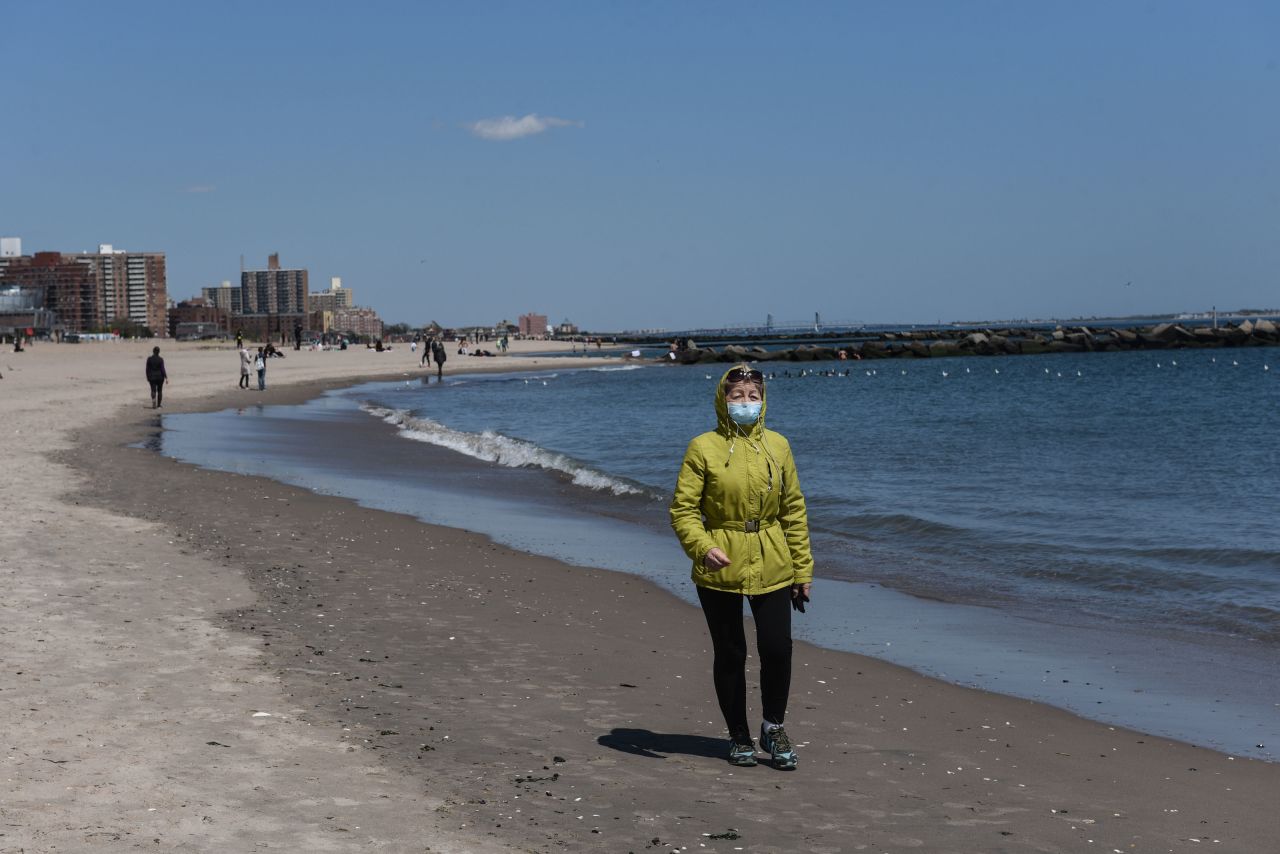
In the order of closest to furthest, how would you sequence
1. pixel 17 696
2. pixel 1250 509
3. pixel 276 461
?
pixel 17 696 → pixel 1250 509 → pixel 276 461

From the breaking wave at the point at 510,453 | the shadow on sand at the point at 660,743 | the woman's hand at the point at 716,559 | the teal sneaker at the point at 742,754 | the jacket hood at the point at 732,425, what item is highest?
the jacket hood at the point at 732,425

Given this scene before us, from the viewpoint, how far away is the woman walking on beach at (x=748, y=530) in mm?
5727

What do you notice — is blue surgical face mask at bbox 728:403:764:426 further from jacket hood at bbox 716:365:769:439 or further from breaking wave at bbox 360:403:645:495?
breaking wave at bbox 360:403:645:495

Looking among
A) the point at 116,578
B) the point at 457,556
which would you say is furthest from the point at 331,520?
the point at 116,578

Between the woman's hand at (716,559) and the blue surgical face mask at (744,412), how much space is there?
57 centimetres

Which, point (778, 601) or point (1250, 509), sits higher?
point (778, 601)

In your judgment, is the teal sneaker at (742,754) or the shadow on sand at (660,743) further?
the shadow on sand at (660,743)

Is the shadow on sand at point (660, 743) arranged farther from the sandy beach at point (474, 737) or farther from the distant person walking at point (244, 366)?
the distant person walking at point (244, 366)

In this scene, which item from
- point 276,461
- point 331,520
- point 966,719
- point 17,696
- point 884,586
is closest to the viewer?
point 17,696

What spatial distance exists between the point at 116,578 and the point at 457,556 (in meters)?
3.22

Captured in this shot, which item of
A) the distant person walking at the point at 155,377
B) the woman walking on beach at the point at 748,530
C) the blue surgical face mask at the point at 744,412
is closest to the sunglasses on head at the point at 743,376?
the woman walking on beach at the point at 748,530

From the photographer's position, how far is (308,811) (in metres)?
4.99

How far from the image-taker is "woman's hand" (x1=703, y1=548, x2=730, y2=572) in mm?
5672

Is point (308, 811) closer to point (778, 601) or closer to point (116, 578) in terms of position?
point (778, 601)
